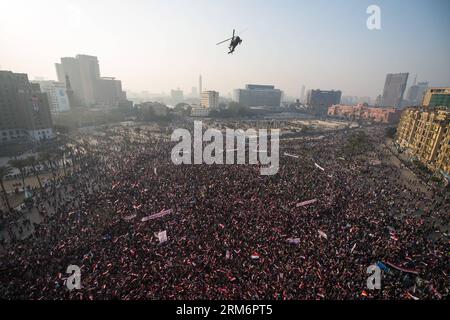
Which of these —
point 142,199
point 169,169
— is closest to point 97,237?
point 142,199

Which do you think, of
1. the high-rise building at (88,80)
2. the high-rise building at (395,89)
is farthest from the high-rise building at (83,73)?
the high-rise building at (395,89)

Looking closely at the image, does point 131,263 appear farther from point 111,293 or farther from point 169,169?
point 169,169

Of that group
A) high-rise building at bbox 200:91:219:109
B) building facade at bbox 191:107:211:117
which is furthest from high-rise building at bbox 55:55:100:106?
building facade at bbox 191:107:211:117

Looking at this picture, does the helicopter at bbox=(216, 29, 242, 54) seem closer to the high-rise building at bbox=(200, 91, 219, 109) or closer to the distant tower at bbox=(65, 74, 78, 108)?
the distant tower at bbox=(65, 74, 78, 108)

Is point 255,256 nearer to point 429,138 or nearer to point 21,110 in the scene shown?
point 429,138

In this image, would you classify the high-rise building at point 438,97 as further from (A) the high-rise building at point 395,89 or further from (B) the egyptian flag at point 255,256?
(A) the high-rise building at point 395,89
